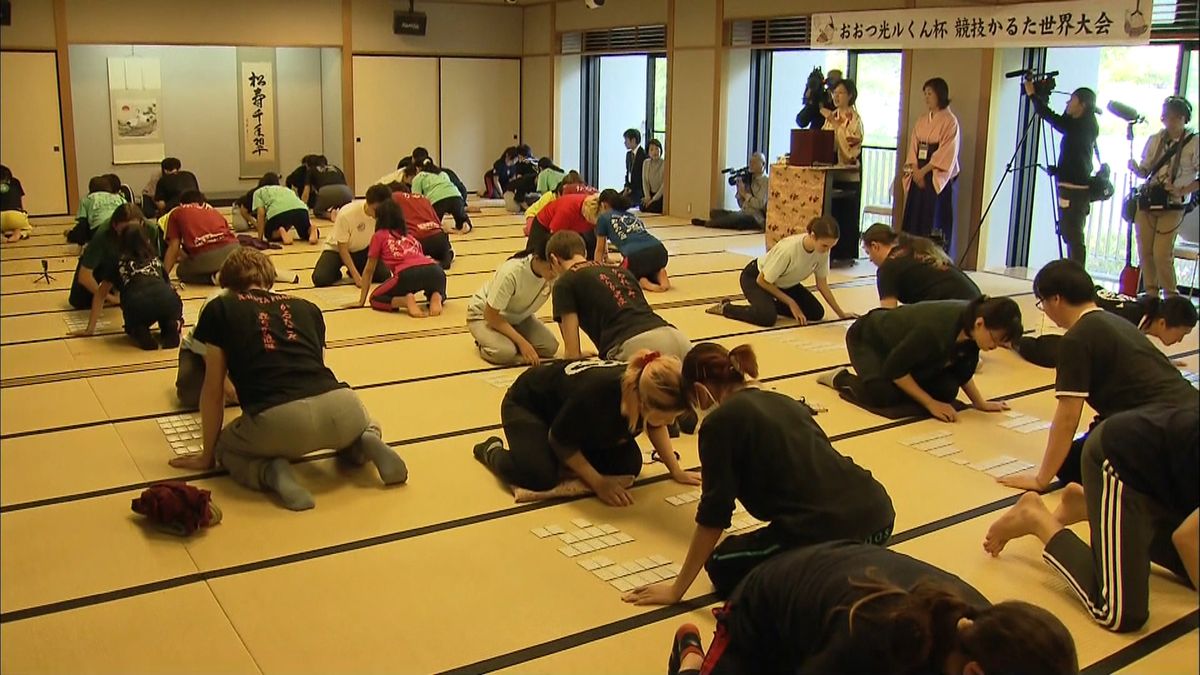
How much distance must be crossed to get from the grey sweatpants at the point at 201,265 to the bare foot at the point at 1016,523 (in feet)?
19.6

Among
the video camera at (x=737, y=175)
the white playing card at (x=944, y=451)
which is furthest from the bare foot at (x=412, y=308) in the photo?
the video camera at (x=737, y=175)

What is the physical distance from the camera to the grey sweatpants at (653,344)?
483 cm

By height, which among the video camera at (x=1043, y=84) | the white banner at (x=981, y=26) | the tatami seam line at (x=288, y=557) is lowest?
the tatami seam line at (x=288, y=557)

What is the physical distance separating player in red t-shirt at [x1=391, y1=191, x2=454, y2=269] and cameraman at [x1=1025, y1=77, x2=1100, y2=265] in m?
4.45

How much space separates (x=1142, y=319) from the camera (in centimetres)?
382

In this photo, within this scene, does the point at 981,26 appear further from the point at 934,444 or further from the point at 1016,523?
the point at 1016,523

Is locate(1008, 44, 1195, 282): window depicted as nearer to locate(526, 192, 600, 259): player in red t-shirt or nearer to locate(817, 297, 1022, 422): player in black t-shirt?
locate(817, 297, 1022, 422): player in black t-shirt

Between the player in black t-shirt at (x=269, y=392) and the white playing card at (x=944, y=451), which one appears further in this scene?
the white playing card at (x=944, y=451)

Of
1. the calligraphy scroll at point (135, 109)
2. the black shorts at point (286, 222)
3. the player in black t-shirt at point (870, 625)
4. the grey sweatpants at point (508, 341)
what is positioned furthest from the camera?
the calligraphy scroll at point (135, 109)

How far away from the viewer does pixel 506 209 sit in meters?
13.1

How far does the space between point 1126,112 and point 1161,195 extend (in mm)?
1814

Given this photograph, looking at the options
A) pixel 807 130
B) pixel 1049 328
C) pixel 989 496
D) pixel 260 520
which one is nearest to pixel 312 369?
pixel 260 520

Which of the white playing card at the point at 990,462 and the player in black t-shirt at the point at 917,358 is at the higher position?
the player in black t-shirt at the point at 917,358

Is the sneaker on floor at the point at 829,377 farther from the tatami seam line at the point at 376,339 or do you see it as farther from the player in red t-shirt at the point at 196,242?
the player in red t-shirt at the point at 196,242
